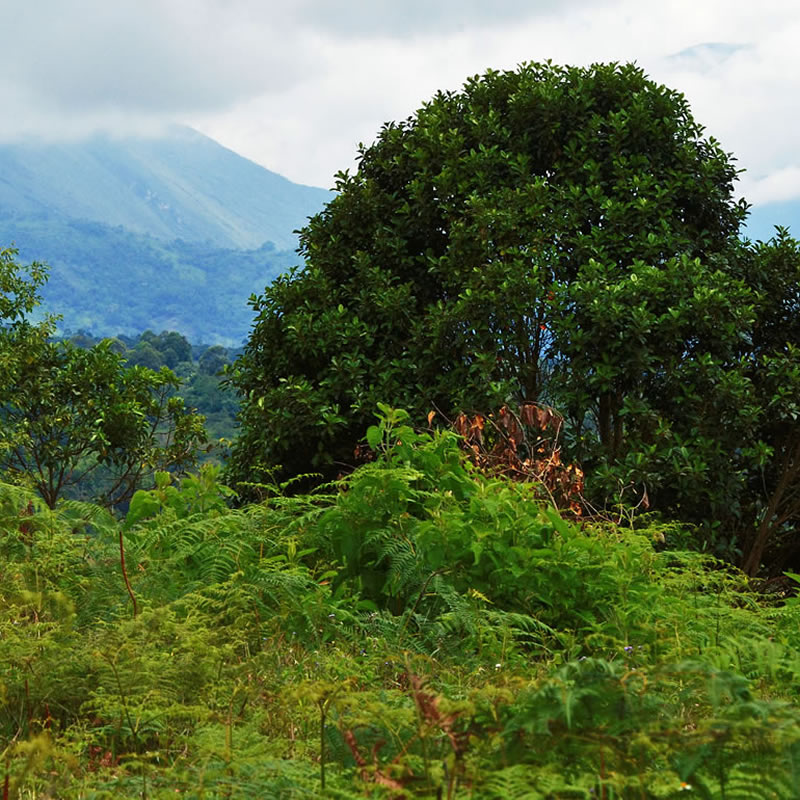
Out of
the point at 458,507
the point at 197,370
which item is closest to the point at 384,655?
the point at 458,507

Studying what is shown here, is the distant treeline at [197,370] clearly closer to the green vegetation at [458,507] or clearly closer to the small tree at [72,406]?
the small tree at [72,406]

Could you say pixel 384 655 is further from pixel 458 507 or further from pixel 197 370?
pixel 197 370

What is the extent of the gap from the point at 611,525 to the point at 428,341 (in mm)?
3364

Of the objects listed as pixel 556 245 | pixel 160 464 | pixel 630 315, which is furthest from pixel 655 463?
pixel 160 464

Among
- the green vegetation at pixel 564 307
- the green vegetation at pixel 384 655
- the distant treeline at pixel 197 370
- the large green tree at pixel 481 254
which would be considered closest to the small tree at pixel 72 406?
the green vegetation at pixel 564 307

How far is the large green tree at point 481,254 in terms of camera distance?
8.09m

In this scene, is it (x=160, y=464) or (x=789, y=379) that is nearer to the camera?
(x=789, y=379)

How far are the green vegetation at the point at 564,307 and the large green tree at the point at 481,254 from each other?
0.07 feet

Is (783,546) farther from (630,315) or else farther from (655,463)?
(630,315)

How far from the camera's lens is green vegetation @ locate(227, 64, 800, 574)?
776 cm

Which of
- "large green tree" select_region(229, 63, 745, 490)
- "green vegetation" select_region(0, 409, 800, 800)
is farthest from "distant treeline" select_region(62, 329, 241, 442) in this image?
"green vegetation" select_region(0, 409, 800, 800)

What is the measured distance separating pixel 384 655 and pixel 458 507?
1.21m

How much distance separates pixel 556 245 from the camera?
852 centimetres

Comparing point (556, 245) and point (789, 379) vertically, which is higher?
point (556, 245)
